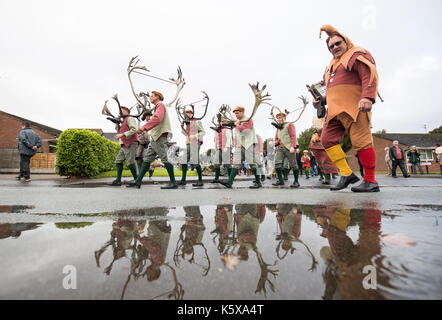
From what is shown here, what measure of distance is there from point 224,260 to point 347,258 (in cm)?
47

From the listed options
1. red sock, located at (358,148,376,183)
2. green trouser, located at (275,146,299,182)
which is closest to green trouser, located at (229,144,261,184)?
green trouser, located at (275,146,299,182)

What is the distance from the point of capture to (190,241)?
43.3 inches

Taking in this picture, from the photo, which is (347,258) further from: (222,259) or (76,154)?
(76,154)

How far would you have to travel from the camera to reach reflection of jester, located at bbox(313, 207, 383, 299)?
24.0 inches

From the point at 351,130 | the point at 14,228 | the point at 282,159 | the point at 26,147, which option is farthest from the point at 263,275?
the point at 26,147

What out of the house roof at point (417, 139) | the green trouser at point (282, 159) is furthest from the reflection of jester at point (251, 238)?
the house roof at point (417, 139)

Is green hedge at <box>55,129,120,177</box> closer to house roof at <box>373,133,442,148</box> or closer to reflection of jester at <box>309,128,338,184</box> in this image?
reflection of jester at <box>309,128,338,184</box>

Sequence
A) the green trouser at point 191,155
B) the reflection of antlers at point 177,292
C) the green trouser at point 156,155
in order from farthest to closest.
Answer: the green trouser at point 191,155 → the green trouser at point 156,155 → the reflection of antlers at point 177,292

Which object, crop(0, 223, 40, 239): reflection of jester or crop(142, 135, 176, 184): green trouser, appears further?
crop(142, 135, 176, 184): green trouser

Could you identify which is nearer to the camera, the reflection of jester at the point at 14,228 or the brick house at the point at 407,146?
the reflection of jester at the point at 14,228

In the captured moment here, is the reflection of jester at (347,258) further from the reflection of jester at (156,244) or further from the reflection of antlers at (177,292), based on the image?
the reflection of jester at (156,244)

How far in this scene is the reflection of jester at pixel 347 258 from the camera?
0.61 meters
